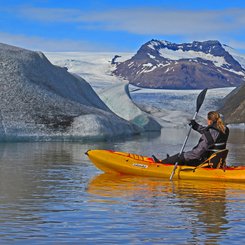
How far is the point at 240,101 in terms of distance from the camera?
360ft

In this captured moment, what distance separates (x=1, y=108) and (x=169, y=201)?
20.4 metres

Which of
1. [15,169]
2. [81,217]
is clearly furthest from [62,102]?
[81,217]

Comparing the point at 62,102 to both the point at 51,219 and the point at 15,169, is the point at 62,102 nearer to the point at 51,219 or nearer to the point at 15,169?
the point at 15,169

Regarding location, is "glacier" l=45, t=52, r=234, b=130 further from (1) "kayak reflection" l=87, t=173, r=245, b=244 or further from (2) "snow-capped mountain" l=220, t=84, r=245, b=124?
(1) "kayak reflection" l=87, t=173, r=245, b=244

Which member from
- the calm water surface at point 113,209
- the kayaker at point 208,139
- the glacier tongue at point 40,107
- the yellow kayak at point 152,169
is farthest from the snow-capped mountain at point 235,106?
the calm water surface at point 113,209

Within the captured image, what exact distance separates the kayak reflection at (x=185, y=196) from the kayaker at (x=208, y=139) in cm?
66

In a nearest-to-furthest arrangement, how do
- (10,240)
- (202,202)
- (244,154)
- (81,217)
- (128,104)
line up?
(10,240), (81,217), (202,202), (244,154), (128,104)

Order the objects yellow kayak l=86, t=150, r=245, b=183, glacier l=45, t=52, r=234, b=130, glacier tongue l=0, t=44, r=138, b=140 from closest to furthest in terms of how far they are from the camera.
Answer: yellow kayak l=86, t=150, r=245, b=183
glacier tongue l=0, t=44, r=138, b=140
glacier l=45, t=52, r=234, b=130

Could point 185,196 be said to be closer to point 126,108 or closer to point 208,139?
point 208,139

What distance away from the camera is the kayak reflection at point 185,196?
27.8 ft

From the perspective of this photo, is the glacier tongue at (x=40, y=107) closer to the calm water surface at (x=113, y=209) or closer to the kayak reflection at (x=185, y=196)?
the calm water surface at (x=113, y=209)

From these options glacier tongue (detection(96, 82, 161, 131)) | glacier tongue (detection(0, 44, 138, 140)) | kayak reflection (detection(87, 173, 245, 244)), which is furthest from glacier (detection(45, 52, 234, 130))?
kayak reflection (detection(87, 173, 245, 244))

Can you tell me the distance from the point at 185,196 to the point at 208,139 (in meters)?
2.64

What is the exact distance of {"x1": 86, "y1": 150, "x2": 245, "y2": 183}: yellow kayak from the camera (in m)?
13.3
